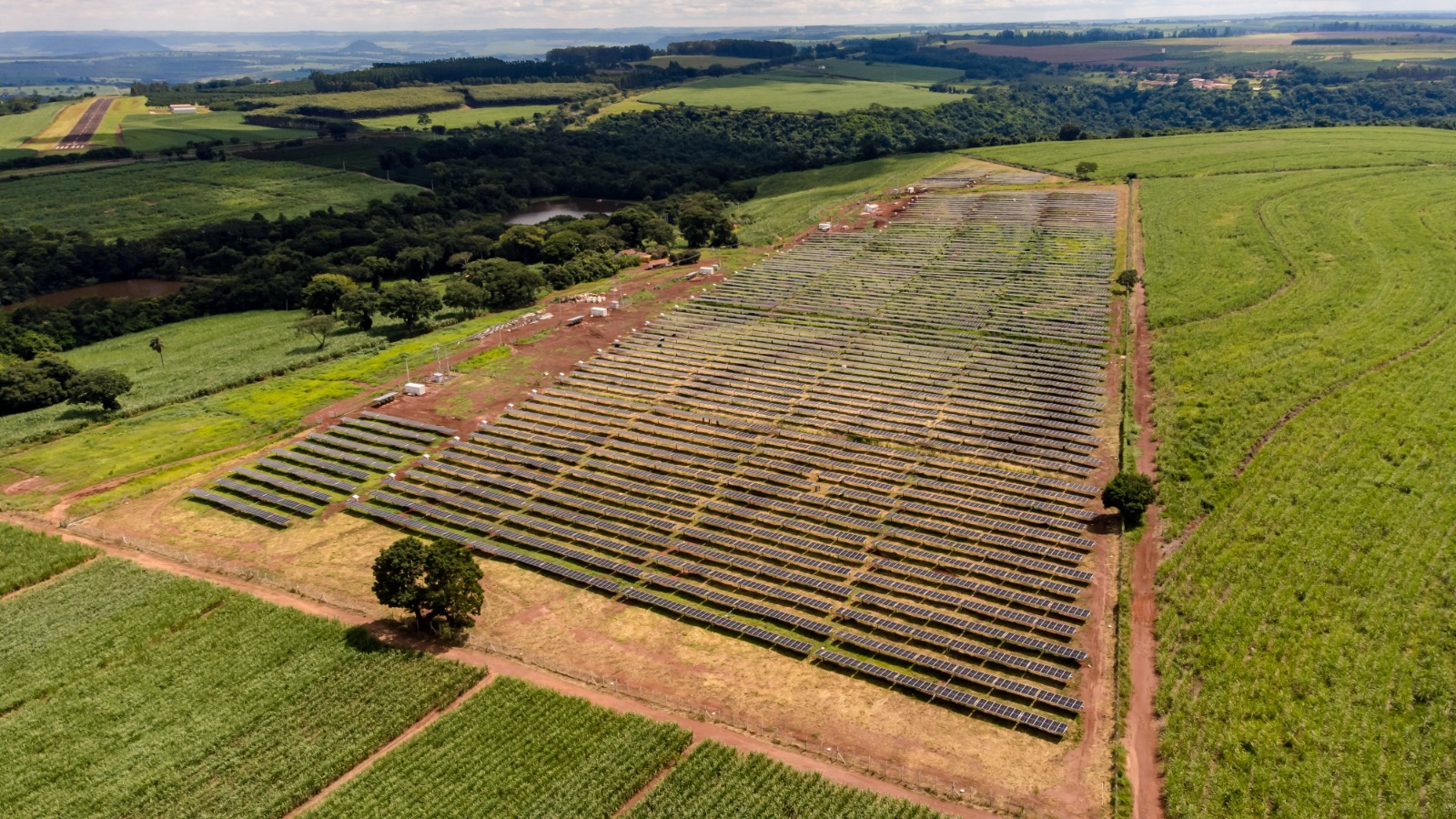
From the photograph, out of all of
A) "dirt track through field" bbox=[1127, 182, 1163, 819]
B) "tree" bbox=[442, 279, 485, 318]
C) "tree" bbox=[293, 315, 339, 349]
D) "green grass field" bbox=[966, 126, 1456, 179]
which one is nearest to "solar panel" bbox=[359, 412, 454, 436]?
"tree" bbox=[293, 315, 339, 349]

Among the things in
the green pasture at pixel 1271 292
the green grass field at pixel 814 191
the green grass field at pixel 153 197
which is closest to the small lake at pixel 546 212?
the green grass field at pixel 153 197

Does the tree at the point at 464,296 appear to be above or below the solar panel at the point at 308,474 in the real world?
above

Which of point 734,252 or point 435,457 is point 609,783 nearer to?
point 435,457

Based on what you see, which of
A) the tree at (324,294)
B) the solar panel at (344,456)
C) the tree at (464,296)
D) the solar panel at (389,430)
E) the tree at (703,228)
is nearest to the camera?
the solar panel at (344,456)

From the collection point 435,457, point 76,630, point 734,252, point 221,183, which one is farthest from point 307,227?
point 76,630

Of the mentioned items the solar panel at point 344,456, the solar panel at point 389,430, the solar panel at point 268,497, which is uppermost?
the solar panel at point 389,430

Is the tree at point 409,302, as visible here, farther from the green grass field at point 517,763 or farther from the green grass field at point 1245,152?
the green grass field at point 1245,152

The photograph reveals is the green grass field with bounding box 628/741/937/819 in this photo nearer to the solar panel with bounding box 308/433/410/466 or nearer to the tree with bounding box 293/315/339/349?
the solar panel with bounding box 308/433/410/466

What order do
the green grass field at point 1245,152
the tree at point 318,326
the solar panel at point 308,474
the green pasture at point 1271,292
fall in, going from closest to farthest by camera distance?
the solar panel at point 308,474, the green pasture at point 1271,292, the tree at point 318,326, the green grass field at point 1245,152
